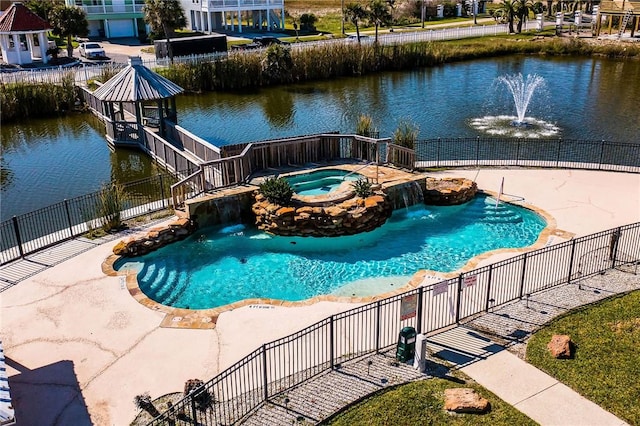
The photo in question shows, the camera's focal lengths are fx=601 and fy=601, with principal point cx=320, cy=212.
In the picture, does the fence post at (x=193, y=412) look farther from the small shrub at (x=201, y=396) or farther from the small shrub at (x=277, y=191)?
the small shrub at (x=277, y=191)

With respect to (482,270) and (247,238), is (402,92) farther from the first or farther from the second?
(482,270)

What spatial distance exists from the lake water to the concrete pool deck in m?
8.91

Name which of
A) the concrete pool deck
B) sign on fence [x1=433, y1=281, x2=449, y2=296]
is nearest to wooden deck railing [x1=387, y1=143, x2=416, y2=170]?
the concrete pool deck

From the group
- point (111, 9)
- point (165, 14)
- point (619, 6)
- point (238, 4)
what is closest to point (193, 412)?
point (165, 14)

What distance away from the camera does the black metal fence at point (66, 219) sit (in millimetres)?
18500

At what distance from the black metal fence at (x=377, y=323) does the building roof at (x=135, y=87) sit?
1739 cm

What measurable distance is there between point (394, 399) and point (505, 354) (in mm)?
2939

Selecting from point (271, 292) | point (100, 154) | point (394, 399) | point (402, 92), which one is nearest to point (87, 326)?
point (271, 292)

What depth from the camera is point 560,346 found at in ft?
41.8

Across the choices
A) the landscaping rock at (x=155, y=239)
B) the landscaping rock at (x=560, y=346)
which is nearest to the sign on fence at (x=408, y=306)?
the landscaping rock at (x=560, y=346)

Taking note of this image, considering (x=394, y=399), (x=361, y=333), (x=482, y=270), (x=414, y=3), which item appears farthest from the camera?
(x=414, y=3)

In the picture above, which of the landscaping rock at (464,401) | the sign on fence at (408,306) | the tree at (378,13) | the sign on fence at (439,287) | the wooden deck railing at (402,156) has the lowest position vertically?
the landscaping rock at (464,401)

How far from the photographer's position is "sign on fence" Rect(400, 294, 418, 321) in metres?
12.8

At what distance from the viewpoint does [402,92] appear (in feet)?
141
